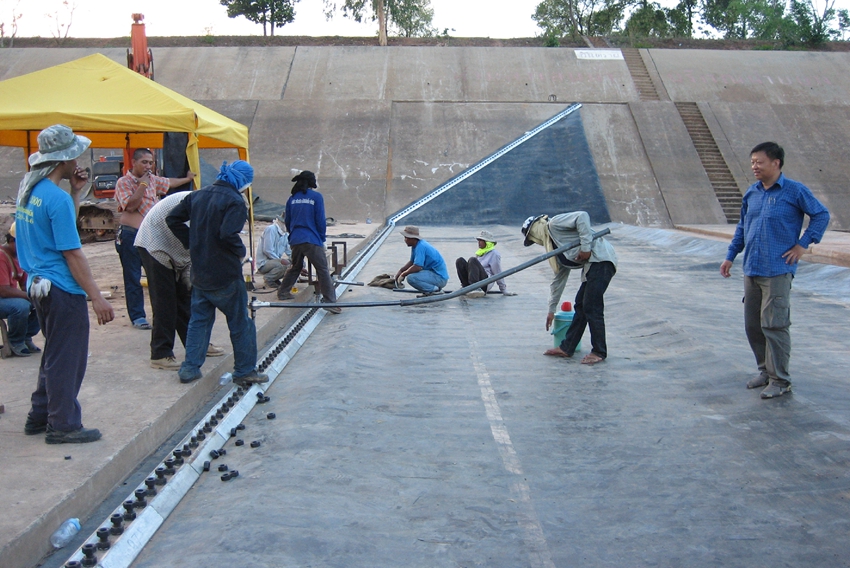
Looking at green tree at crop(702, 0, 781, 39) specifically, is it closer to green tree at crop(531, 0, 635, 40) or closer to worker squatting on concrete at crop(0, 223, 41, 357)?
green tree at crop(531, 0, 635, 40)

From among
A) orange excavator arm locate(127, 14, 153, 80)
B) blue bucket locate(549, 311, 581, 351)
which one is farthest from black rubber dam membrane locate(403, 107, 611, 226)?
blue bucket locate(549, 311, 581, 351)

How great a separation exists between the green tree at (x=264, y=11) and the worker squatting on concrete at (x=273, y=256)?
3884 centimetres

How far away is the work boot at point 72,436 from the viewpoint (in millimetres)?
4543

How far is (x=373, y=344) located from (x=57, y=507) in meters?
4.31

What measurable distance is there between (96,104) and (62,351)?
182 inches

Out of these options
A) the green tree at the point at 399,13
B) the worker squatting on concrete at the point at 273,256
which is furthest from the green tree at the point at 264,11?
the worker squatting on concrete at the point at 273,256

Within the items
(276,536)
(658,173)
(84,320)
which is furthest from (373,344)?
(658,173)

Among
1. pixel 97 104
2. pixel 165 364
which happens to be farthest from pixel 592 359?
pixel 97 104

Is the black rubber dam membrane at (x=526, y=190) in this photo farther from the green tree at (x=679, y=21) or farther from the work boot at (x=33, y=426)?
the green tree at (x=679, y=21)

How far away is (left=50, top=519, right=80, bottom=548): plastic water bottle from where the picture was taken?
3.66 m

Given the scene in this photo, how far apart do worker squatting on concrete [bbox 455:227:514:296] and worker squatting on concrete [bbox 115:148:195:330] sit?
451cm

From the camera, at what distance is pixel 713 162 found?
85.1 feet

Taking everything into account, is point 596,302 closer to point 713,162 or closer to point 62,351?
point 62,351

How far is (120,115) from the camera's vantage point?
8.16m
